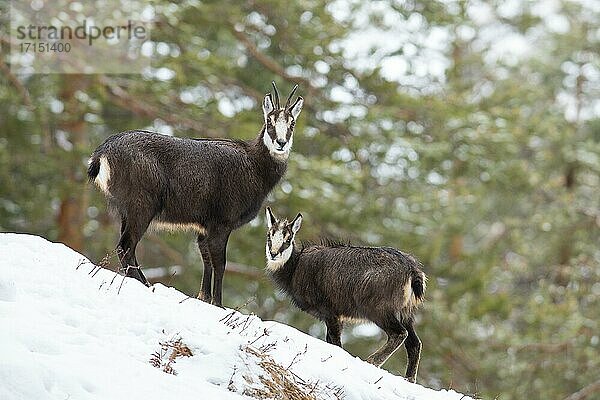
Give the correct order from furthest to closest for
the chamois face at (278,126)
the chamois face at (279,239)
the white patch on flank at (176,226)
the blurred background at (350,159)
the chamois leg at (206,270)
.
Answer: the blurred background at (350,159)
the chamois face at (279,239)
the chamois face at (278,126)
the chamois leg at (206,270)
the white patch on flank at (176,226)

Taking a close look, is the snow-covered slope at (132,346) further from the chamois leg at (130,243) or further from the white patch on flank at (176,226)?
the white patch on flank at (176,226)

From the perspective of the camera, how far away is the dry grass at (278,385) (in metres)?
5.65

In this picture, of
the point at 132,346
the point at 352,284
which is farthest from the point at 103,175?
the point at 352,284

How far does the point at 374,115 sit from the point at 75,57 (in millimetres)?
4755

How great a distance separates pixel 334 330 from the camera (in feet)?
25.9

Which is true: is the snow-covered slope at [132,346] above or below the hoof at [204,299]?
above

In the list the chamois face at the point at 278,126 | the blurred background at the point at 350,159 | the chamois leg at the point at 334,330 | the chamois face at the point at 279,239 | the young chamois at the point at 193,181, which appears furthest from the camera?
the blurred background at the point at 350,159

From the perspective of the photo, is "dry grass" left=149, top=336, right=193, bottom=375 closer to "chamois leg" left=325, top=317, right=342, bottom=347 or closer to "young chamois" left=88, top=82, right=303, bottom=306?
"young chamois" left=88, top=82, right=303, bottom=306

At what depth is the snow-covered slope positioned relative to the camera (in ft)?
16.1

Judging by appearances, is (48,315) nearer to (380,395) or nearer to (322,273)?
(380,395)

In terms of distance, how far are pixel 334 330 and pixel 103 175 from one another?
2.38 metres

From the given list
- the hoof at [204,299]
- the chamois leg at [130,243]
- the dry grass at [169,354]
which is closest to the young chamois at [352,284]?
the hoof at [204,299]

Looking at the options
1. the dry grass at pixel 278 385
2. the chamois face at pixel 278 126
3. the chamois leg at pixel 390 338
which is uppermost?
the chamois face at pixel 278 126

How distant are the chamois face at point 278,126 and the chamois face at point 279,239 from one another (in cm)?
72
